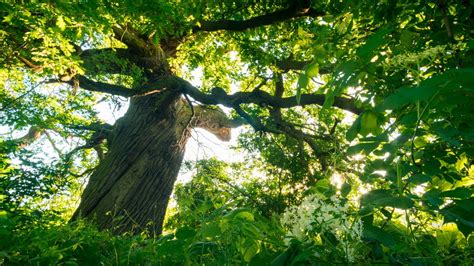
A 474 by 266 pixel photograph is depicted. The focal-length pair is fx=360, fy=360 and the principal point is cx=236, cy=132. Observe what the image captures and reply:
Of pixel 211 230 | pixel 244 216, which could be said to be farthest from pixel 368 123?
pixel 211 230

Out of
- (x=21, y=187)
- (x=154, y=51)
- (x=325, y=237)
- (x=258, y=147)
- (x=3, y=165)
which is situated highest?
(x=154, y=51)

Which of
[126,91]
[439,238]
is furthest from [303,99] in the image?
[439,238]

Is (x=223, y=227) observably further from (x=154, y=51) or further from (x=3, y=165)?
(x=154, y=51)

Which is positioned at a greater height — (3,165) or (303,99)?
(303,99)

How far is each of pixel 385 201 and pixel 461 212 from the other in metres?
0.22

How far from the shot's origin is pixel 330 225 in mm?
953

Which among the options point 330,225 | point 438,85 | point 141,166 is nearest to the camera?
point 438,85

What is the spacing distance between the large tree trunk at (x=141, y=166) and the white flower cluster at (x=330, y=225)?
176 inches

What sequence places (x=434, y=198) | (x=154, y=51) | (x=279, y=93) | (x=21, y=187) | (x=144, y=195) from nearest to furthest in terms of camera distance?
(x=434, y=198) → (x=21, y=187) → (x=144, y=195) → (x=154, y=51) → (x=279, y=93)

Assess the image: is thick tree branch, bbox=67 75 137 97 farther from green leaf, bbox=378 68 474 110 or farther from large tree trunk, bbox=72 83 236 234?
green leaf, bbox=378 68 474 110

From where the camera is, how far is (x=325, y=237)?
0.97 meters

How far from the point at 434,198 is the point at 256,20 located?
5679 mm

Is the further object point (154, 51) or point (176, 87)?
point (154, 51)

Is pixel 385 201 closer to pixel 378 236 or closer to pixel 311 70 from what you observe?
pixel 378 236
